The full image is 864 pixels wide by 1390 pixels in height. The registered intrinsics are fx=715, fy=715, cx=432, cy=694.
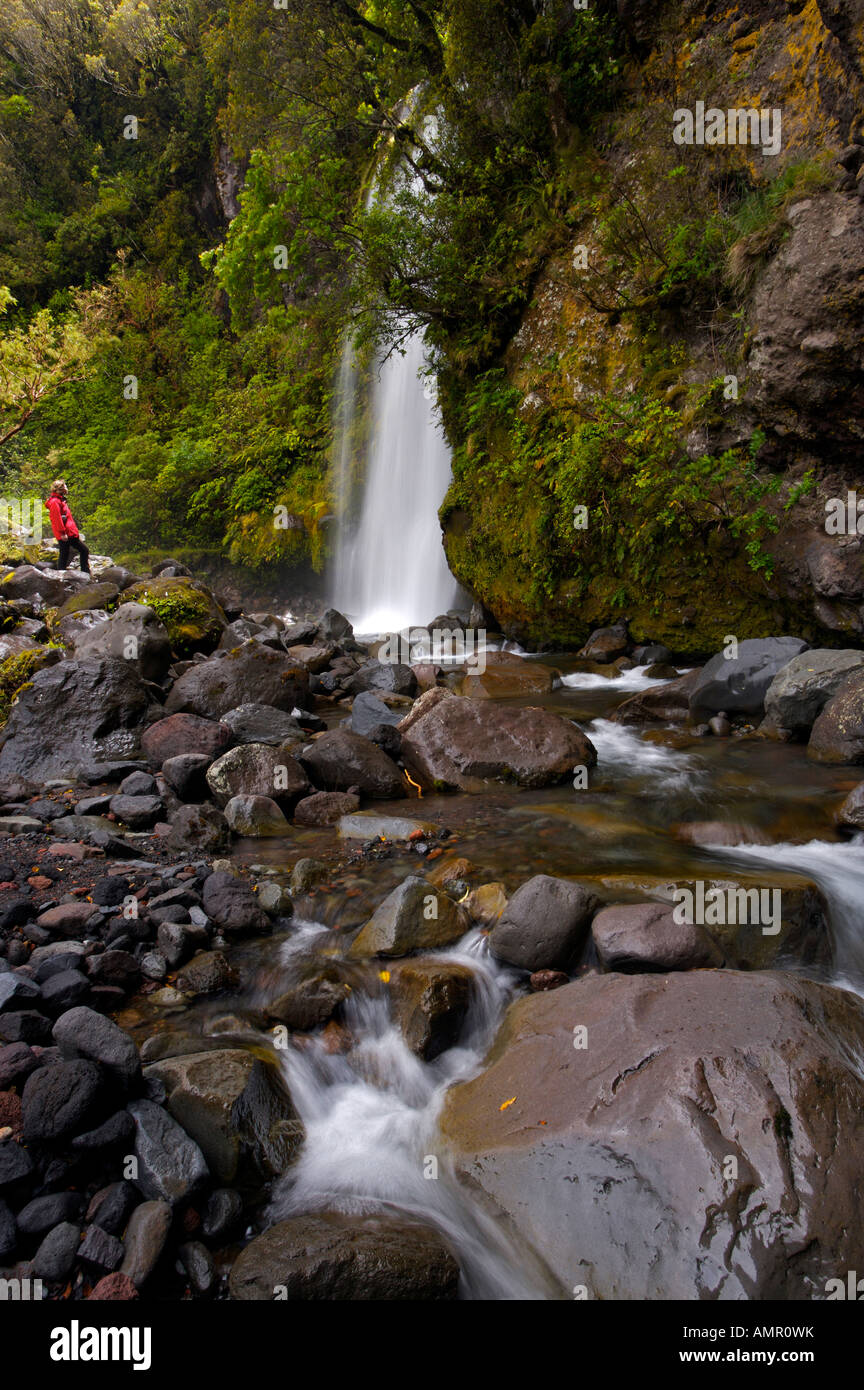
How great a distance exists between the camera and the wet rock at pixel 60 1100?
2.63 meters

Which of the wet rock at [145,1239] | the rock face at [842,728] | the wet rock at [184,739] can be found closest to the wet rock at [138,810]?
the wet rock at [184,739]

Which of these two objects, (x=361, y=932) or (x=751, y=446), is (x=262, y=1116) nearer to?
(x=361, y=932)

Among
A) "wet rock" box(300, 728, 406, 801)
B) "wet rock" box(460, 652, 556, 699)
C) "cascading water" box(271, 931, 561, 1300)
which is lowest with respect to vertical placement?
"cascading water" box(271, 931, 561, 1300)

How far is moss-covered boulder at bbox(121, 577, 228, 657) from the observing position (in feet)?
35.7

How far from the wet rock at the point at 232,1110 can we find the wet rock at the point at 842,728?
5.38 m

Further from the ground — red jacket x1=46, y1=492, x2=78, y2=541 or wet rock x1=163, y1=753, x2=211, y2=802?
red jacket x1=46, y1=492, x2=78, y2=541

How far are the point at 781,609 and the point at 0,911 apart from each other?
8.44 metres

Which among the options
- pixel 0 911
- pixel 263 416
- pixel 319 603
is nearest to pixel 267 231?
pixel 263 416

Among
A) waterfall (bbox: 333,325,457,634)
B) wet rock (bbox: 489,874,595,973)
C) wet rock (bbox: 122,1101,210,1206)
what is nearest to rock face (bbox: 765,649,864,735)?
wet rock (bbox: 489,874,595,973)

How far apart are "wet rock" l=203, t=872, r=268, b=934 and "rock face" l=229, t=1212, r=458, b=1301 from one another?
6.40 feet

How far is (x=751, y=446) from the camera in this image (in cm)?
837

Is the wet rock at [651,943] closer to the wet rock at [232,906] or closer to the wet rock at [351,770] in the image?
the wet rock at [232,906]

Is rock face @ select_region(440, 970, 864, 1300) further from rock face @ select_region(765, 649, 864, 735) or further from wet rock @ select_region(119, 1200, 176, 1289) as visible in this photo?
rock face @ select_region(765, 649, 864, 735)

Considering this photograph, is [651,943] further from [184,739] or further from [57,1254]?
[184,739]
